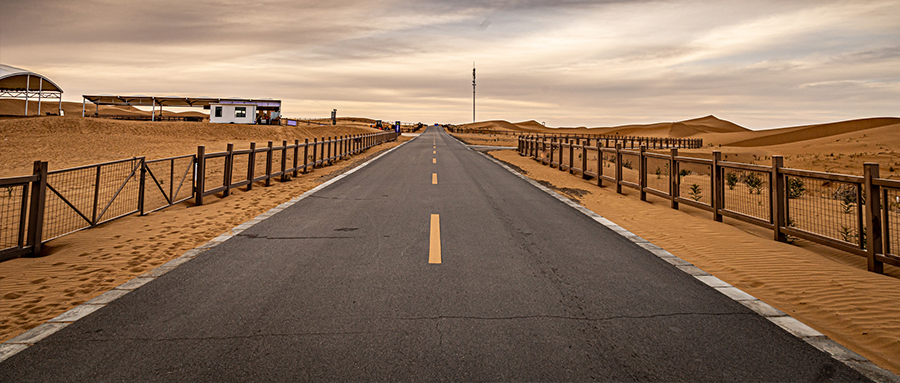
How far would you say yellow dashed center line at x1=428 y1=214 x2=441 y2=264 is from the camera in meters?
5.72

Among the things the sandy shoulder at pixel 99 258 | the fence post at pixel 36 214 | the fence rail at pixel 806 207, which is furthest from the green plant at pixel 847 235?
the fence post at pixel 36 214

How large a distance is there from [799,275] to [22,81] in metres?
75.8

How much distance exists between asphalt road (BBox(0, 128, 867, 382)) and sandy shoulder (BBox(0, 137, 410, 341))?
0.58m

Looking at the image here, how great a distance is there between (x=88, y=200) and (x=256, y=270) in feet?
32.9

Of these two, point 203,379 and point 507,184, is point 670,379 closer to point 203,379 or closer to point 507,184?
point 203,379

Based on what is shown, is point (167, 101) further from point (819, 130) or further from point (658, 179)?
point (819, 130)

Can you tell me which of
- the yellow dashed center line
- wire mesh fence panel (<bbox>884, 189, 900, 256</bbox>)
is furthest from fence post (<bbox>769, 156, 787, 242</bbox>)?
the yellow dashed center line

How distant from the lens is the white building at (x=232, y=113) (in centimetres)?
6009

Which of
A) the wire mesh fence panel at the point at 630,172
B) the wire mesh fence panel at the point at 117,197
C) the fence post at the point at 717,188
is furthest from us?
the wire mesh fence panel at the point at 630,172

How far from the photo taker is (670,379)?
9.43 ft

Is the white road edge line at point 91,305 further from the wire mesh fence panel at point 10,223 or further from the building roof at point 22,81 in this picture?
the building roof at point 22,81

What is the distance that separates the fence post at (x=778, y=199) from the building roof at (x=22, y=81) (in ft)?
230

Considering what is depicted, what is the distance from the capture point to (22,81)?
5253 cm

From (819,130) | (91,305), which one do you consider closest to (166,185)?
(91,305)
